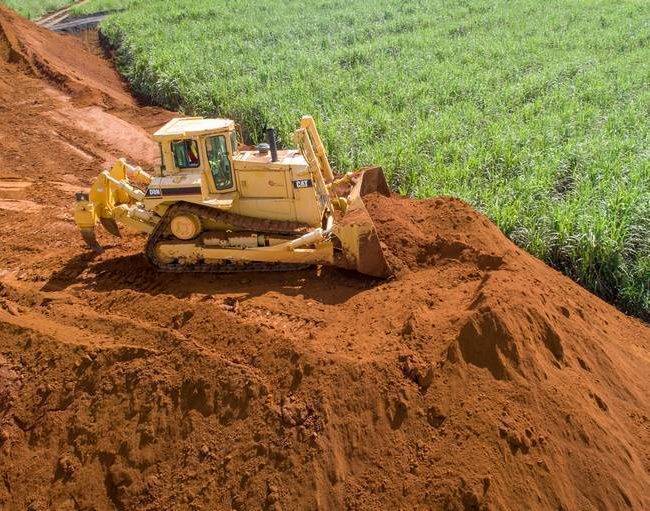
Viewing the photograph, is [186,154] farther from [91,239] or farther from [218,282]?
[91,239]

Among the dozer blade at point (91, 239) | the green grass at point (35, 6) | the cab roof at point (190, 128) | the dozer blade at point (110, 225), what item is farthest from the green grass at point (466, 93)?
the green grass at point (35, 6)

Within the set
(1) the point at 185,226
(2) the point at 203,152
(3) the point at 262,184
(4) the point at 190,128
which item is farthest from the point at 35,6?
(3) the point at 262,184

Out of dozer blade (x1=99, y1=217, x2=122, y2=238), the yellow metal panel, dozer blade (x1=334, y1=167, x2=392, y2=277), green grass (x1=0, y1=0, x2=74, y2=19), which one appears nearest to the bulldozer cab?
the yellow metal panel

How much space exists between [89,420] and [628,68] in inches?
576

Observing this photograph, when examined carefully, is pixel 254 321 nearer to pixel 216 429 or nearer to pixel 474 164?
pixel 216 429

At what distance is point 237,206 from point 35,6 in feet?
90.8

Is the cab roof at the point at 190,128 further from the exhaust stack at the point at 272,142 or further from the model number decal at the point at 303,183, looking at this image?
the model number decal at the point at 303,183

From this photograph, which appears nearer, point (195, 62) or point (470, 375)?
point (470, 375)

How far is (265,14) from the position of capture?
23141 mm

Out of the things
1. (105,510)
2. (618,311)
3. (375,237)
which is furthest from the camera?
(618,311)

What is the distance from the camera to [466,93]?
13.7 m

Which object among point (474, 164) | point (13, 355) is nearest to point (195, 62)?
point (474, 164)

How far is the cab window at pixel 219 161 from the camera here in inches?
281

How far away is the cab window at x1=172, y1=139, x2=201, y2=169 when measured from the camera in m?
7.12
